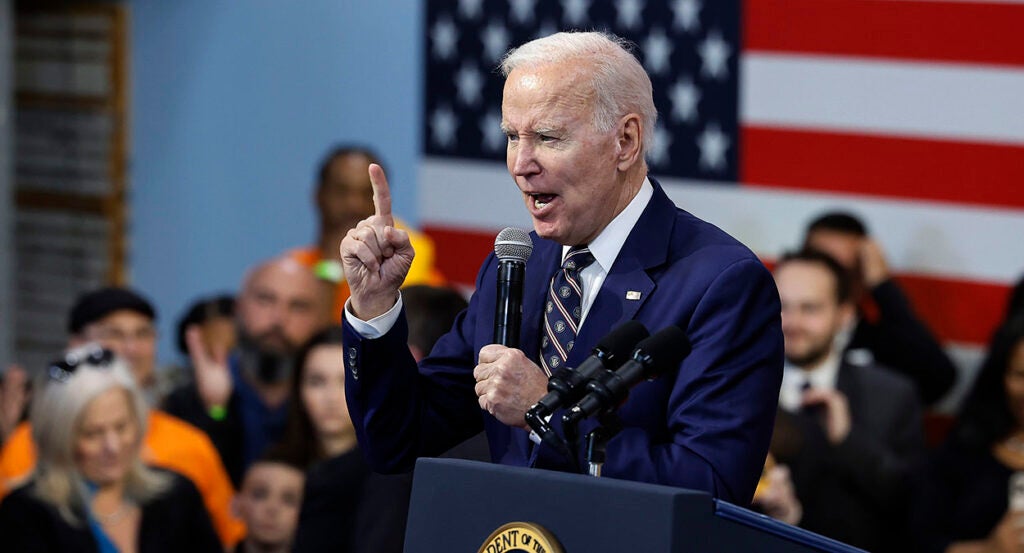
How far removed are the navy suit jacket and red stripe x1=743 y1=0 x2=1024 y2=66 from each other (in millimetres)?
4343

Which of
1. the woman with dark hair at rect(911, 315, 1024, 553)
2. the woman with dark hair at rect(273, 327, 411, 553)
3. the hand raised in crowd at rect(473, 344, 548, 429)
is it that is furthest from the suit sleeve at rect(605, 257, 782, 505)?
the woman with dark hair at rect(911, 315, 1024, 553)

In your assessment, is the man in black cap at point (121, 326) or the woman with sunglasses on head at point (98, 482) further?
the man in black cap at point (121, 326)

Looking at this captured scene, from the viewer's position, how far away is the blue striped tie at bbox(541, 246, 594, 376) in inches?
95.7

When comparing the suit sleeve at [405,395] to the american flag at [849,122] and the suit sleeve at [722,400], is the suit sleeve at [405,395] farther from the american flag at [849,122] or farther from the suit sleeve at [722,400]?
the american flag at [849,122]

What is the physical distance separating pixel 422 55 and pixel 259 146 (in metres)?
0.91

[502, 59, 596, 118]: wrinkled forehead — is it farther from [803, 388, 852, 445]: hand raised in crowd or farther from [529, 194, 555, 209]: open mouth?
[803, 388, 852, 445]: hand raised in crowd

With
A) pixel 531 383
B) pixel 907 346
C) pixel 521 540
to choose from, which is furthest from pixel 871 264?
pixel 521 540

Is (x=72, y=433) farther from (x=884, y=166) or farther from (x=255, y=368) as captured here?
(x=884, y=166)

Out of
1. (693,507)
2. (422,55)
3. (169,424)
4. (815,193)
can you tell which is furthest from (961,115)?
(693,507)

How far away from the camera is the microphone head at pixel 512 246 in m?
2.39

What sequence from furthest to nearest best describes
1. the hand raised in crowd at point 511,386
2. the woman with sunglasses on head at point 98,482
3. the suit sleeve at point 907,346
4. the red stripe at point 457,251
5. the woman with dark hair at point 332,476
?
the red stripe at point 457,251, the suit sleeve at point 907,346, the woman with sunglasses on head at point 98,482, the woman with dark hair at point 332,476, the hand raised in crowd at point 511,386

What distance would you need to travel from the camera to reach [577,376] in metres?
2.12

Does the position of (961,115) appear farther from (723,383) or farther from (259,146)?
(723,383)

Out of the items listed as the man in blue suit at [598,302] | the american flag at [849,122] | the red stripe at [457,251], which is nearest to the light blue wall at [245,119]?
the red stripe at [457,251]
